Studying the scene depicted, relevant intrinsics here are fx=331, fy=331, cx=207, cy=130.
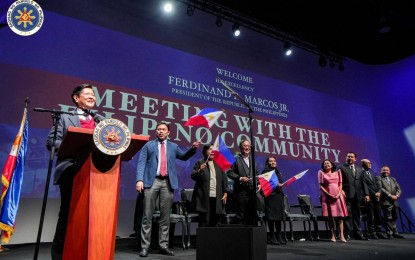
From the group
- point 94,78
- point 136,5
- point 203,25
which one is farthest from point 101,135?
point 203,25

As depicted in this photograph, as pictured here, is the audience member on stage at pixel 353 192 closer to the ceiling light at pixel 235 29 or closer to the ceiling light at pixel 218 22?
the ceiling light at pixel 235 29

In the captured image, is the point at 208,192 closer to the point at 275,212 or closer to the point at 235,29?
the point at 275,212

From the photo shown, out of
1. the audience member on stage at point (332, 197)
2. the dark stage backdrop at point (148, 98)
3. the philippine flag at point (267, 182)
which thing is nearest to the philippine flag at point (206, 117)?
the philippine flag at point (267, 182)

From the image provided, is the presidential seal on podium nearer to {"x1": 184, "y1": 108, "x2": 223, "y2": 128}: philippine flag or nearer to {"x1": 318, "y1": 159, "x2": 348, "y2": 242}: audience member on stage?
{"x1": 184, "y1": 108, "x2": 223, "y2": 128}: philippine flag

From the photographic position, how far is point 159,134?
385 cm

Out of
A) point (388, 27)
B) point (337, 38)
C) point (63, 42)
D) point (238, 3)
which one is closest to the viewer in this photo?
point (63, 42)

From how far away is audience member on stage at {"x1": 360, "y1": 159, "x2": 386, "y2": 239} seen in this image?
6203 mm

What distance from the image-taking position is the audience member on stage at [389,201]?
6.53 meters

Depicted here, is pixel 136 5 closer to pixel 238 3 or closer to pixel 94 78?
pixel 94 78

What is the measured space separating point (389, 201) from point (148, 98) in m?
5.21

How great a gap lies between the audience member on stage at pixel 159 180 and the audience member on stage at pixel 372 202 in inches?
164

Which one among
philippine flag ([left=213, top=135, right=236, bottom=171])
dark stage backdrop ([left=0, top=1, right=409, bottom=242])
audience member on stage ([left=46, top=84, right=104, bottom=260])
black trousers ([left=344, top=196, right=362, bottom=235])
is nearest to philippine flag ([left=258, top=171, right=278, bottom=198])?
philippine flag ([left=213, top=135, right=236, bottom=171])

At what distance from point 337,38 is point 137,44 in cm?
581

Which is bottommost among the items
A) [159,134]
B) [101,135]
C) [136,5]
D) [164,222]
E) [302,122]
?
[164,222]
